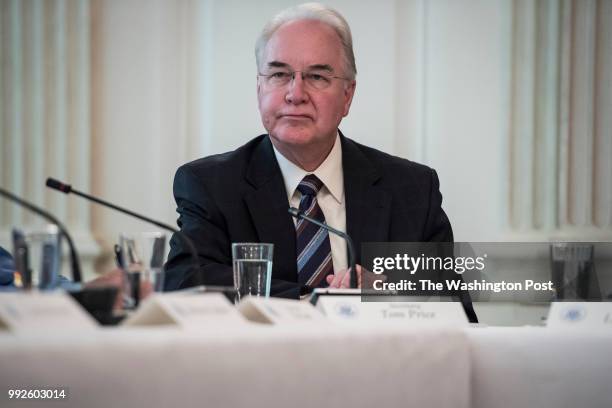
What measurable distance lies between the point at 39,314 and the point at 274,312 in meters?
0.38

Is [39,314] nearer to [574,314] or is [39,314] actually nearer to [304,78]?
[574,314]

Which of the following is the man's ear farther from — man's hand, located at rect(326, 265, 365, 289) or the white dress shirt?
man's hand, located at rect(326, 265, 365, 289)

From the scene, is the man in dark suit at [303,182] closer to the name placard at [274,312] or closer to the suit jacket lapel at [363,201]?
the suit jacket lapel at [363,201]

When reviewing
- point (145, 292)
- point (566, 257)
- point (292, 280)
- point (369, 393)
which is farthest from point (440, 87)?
point (369, 393)

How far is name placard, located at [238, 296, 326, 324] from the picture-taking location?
1.38 metres

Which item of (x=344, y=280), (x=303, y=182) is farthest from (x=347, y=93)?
(x=344, y=280)

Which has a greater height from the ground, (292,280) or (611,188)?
(611,188)

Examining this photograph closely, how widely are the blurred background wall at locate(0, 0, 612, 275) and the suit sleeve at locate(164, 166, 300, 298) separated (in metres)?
1.13

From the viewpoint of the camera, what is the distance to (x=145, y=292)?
1674 mm

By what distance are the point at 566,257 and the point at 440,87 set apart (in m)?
2.20

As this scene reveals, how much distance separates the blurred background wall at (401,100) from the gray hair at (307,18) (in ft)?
3.50

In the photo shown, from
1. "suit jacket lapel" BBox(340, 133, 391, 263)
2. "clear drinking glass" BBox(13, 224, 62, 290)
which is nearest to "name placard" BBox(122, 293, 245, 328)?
"clear drinking glass" BBox(13, 224, 62, 290)

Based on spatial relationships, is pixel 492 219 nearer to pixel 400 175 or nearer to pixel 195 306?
pixel 400 175

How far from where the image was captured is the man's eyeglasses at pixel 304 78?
2.93 meters
